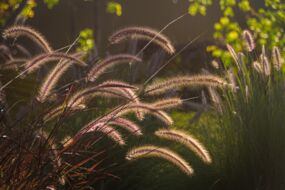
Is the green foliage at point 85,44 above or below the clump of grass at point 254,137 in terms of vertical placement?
above

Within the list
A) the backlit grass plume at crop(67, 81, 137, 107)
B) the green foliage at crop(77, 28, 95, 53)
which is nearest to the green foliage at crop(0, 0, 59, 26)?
the green foliage at crop(77, 28, 95, 53)

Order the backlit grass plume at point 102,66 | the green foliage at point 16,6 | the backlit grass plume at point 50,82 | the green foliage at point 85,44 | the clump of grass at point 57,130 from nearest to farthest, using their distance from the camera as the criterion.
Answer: the clump of grass at point 57,130, the backlit grass plume at point 50,82, the backlit grass plume at point 102,66, the green foliage at point 85,44, the green foliage at point 16,6

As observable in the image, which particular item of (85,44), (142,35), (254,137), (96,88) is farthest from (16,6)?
(96,88)

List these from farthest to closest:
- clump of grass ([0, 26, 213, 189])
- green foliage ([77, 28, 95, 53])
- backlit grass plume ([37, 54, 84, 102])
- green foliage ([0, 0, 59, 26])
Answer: green foliage ([0, 0, 59, 26])
green foliage ([77, 28, 95, 53])
backlit grass plume ([37, 54, 84, 102])
clump of grass ([0, 26, 213, 189])

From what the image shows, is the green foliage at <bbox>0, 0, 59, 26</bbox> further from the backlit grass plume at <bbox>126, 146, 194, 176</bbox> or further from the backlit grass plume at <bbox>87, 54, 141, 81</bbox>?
the backlit grass plume at <bbox>126, 146, 194, 176</bbox>

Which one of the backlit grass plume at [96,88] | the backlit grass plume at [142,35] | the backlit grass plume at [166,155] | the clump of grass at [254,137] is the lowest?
the backlit grass plume at [166,155]

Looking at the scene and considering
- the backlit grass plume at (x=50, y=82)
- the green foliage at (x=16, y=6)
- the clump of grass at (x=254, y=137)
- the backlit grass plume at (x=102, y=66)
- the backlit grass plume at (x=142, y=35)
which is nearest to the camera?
the backlit grass plume at (x=50, y=82)

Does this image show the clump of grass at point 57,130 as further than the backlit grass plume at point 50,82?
No

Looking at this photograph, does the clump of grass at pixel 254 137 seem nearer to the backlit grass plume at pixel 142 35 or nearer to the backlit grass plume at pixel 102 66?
the backlit grass plume at pixel 142 35

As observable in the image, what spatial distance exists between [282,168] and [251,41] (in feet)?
2.36

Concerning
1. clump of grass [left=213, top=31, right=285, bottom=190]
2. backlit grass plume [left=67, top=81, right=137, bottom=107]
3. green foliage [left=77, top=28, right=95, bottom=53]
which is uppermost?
green foliage [left=77, top=28, right=95, bottom=53]

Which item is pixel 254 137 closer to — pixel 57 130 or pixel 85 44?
pixel 57 130

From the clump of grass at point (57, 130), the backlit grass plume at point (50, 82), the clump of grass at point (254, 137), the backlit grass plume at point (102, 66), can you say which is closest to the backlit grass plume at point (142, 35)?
the clump of grass at point (57, 130)

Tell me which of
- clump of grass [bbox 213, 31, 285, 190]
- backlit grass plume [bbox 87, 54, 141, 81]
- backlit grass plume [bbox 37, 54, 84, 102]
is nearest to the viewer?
backlit grass plume [bbox 37, 54, 84, 102]
